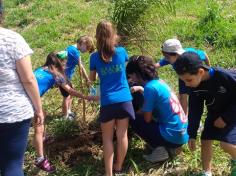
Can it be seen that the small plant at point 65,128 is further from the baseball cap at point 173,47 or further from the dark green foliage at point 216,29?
the dark green foliage at point 216,29

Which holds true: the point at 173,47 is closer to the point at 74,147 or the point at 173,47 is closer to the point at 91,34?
the point at 74,147

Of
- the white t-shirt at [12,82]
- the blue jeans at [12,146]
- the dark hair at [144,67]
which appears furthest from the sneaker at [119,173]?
the white t-shirt at [12,82]

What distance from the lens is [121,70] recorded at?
372cm

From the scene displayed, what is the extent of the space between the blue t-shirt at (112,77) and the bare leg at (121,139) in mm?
222

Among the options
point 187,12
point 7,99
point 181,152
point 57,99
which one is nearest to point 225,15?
point 187,12

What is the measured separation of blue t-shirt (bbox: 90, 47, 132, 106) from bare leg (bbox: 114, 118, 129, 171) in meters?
0.22

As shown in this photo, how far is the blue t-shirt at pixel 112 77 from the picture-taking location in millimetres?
3686

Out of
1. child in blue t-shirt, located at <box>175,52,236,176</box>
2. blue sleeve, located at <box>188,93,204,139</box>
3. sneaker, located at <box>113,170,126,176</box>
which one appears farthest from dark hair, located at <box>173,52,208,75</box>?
sneaker, located at <box>113,170,126,176</box>

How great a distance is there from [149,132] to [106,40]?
3.02ft

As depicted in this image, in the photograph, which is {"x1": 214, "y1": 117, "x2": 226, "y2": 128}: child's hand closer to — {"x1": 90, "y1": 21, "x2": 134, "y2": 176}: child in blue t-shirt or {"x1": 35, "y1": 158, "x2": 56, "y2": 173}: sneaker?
{"x1": 90, "y1": 21, "x2": 134, "y2": 176}: child in blue t-shirt

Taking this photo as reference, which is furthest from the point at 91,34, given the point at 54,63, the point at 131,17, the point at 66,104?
the point at 54,63

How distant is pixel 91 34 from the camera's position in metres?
7.75

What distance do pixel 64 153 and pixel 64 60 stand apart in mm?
927

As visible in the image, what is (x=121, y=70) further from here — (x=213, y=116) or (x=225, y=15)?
(x=225, y=15)
